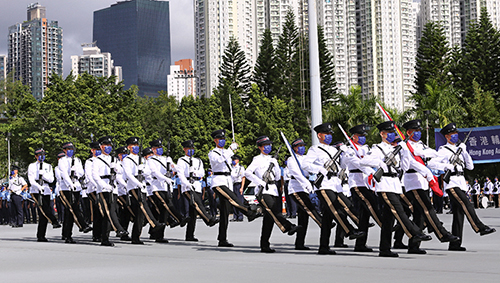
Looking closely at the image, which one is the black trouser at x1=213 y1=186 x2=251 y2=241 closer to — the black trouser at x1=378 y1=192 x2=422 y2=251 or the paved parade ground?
the paved parade ground

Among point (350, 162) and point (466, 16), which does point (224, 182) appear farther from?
point (466, 16)

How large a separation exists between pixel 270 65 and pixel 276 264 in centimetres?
5681

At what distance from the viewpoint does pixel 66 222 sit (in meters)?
14.0

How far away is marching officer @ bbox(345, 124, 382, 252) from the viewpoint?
10117 millimetres

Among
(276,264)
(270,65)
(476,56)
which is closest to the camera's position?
(276,264)

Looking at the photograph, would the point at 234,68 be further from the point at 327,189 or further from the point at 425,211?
the point at 425,211

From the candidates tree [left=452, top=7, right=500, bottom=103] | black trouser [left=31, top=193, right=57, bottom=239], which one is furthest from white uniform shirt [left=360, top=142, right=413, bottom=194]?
tree [left=452, top=7, right=500, bottom=103]

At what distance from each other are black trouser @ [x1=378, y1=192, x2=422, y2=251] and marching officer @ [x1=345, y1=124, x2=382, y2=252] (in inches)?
19.9

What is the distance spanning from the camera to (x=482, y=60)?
55.0m

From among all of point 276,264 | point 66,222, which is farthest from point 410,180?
point 66,222

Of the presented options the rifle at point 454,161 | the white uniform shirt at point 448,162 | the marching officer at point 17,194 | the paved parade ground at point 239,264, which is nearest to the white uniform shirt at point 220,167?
the paved parade ground at point 239,264

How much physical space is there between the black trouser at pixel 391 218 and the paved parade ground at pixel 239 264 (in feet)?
1.00

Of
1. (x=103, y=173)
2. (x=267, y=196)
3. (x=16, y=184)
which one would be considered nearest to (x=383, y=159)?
(x=267, y=196)

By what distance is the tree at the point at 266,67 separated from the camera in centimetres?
6500
